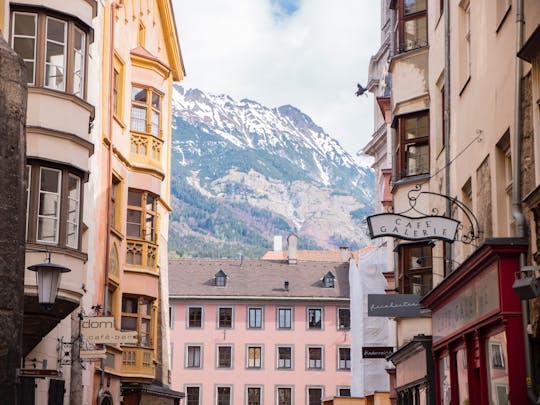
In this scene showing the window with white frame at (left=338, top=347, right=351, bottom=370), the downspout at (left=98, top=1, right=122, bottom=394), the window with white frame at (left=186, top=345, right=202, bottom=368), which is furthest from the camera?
the window with white frame at (left=186, top=345, right=202, bottom=368)

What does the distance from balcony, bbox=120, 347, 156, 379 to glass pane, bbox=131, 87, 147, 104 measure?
7.78m

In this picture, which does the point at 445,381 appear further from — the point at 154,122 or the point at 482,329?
the point at 154,122

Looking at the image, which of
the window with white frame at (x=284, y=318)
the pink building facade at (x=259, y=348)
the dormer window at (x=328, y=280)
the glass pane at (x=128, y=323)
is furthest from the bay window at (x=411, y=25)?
the dormer window at (x=328, y=280)

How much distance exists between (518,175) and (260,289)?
74.9 meters

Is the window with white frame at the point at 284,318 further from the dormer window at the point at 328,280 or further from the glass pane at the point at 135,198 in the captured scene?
the glass pane at the point at 135,198

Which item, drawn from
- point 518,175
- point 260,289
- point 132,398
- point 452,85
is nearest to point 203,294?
point 260,289

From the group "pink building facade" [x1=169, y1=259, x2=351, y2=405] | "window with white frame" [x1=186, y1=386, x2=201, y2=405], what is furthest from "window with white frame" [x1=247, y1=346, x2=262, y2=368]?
"window with white frame" [x1=186, y1=386, x2=201, y2=405]

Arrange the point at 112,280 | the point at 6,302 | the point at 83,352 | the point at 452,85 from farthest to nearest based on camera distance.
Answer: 1. the point at 112,280
2. the point at 83,352
3. the point at 452,85
4. the point at 6,302

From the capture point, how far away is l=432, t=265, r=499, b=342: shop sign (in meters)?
15.1

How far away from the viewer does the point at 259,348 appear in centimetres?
8712

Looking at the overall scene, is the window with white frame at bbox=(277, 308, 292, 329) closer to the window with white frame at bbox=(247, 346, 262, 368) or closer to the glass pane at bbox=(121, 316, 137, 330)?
the window with white frame at bbox=(247, 346, 262, 368)

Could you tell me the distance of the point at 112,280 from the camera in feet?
105

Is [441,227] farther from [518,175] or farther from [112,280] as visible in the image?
[112,280]

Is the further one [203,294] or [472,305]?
[203,294]
